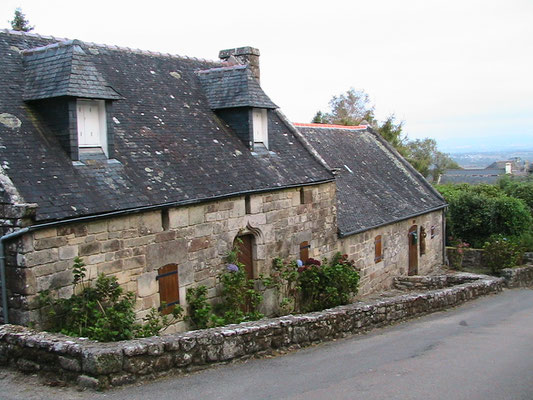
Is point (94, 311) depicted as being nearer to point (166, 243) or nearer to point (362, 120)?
point (166, 243)

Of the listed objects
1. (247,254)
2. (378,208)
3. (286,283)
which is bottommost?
(286,283)

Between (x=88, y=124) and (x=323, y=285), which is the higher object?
(x=88, y=124)

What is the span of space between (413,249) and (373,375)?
1373 centimetres

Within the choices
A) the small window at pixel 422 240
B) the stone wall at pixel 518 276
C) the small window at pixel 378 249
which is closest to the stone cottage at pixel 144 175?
the small window at pixel 378 249

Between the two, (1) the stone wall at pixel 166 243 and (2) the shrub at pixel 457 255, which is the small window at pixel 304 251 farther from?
(2) the shrub at pixel 457 255

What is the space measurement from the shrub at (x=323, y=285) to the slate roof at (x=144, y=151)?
81.9 inches

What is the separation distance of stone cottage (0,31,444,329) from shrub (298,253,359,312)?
1.94 ft

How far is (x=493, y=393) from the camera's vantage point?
738 centimetres

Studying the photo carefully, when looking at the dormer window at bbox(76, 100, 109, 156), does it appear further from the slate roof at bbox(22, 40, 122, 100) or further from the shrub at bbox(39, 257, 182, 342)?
the shrub at bbox(39, 257, 182, 342)

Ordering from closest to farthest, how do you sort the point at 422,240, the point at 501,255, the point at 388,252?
the point at 388,252 < the point at 501,255 < the point at 422,240

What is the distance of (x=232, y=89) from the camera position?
47.0 feet

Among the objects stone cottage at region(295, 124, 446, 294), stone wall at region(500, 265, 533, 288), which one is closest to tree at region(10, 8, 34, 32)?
stone cottage at region(295, 124, 446, 294)

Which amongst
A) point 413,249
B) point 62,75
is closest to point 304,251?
point 62,75

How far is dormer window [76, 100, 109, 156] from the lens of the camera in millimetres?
10070
